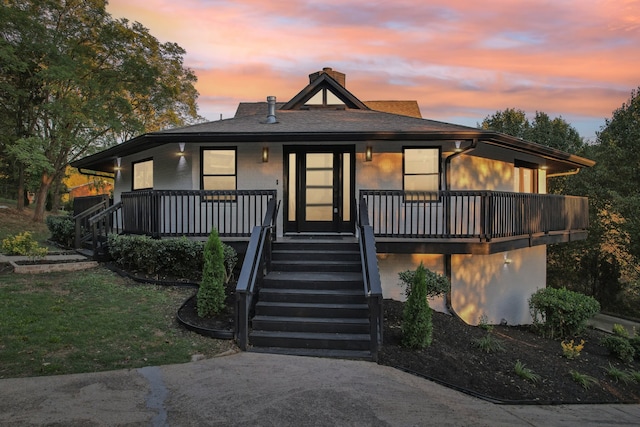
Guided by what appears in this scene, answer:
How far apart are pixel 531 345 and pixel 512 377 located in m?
2.88

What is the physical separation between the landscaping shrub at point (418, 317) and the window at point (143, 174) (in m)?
9.74

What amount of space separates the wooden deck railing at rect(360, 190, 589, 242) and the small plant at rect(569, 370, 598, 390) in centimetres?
318

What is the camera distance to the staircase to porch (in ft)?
20.1

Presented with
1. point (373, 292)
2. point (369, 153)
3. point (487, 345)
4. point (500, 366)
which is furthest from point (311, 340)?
point (369, 153)

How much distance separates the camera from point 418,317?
6305mm

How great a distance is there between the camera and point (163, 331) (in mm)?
6398

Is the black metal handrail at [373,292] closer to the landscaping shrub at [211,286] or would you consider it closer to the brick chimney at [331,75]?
the landscaping shrub at [211,286]

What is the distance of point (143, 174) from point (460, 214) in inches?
385

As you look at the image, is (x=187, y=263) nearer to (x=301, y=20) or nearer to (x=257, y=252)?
(x=257, y=252)

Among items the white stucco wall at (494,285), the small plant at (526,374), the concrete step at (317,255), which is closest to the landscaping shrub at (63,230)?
the concrete step at (317,255)

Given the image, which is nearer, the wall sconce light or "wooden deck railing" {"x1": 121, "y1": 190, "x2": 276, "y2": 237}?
"wooden deck railing" {"x1": 121, "y1": 190, "x2": 276, "y2": 237}

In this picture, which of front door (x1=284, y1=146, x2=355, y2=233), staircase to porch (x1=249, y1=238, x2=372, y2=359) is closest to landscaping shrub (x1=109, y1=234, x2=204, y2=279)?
staircase to porch (x1=249, y1=238, x2=372, y2=359)

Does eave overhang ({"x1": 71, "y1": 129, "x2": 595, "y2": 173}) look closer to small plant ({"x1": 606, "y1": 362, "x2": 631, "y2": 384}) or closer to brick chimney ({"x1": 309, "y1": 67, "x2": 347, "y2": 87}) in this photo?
brick chimney ({"x1": 309, "y1": 67, "x2": 347, "y2": 87})

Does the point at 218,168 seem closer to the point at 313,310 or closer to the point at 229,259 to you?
the point at 229,259
